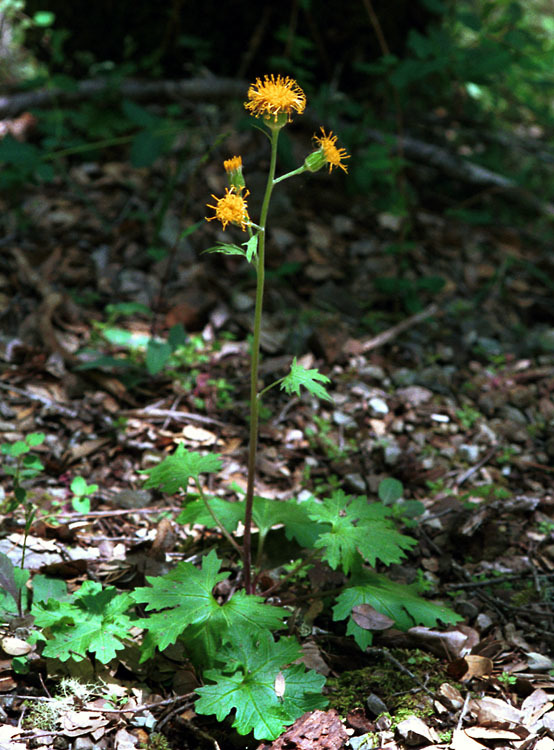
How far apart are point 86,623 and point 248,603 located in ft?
1.41

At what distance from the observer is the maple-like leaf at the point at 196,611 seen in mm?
1723

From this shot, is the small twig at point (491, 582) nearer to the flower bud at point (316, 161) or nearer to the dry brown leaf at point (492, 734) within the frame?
the dry brown leaf at point (492, 734)

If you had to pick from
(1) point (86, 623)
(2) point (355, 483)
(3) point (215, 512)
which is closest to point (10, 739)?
(1) point (86, 623)

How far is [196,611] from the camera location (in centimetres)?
176

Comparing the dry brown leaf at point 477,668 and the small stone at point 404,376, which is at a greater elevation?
the small stone at point 404,376

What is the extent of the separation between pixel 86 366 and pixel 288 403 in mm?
871

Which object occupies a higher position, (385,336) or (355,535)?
(385,336)

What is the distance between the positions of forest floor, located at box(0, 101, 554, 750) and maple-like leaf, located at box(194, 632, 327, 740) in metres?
0.08

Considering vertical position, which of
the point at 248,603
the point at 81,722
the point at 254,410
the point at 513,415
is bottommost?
the point at 81,722

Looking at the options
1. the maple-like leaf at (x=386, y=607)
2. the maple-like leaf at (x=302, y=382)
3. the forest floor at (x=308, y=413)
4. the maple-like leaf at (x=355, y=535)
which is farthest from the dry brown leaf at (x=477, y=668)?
the maple-like leaf at (x=302, y=382)

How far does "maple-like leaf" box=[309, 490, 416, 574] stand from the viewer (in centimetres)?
188

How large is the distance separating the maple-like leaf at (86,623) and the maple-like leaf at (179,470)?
0.35 m

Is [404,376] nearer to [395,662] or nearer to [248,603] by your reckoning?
[395,662]

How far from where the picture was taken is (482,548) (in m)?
2.35
